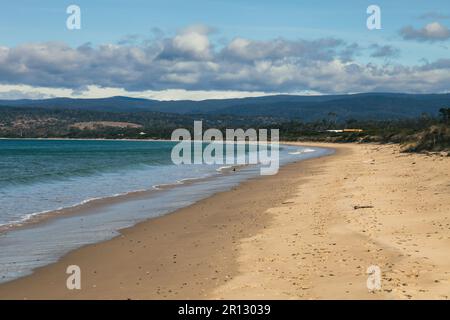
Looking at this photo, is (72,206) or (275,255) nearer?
(275,255)

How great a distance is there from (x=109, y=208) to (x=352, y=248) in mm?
11736

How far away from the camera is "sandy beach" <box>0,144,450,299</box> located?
31.7ft

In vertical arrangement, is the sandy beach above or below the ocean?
above

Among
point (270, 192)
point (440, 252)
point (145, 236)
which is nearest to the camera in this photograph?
point (440, 252)

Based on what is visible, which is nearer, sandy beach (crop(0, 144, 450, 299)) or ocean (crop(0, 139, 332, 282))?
sandy beach (crop(0, 144, 450, 299))

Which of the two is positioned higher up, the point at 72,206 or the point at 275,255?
the point at 275,255

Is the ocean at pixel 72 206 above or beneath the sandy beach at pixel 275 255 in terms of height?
beneath

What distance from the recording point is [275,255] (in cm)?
Answer: 1222

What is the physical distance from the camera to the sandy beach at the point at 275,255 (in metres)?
9.67

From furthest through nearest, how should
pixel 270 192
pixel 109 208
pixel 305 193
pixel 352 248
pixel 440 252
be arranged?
pixel 270 192, pixel 305 193, pixel 109 208, pixel 352 248, pixel 440 252

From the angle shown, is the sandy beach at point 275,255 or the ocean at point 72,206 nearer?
the sandy beach at point 275,255
